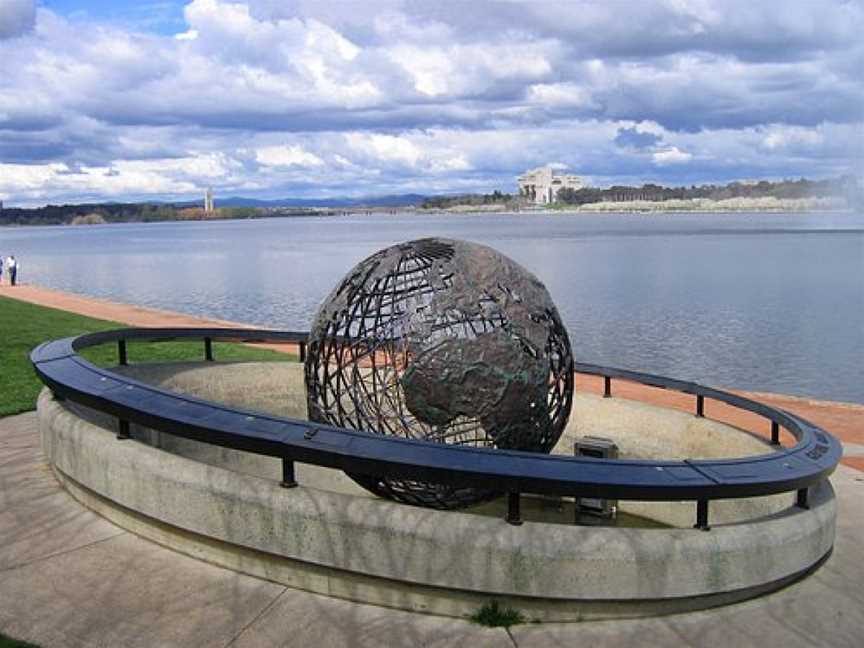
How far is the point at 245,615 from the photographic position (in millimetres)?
4328

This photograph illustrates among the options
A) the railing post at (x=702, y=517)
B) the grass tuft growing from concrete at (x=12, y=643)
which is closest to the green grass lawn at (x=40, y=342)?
the grass tuft growing from concrete at (x=12, y=643)

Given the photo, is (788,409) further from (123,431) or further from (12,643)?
(12,643)

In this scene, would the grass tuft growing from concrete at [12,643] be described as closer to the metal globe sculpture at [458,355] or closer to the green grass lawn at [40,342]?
the metal globe sculpture at [458,355]

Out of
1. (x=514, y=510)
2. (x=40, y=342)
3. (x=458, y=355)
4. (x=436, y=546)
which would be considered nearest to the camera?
(x=436, y=546)

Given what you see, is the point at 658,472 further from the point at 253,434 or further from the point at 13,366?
the point at 13,366


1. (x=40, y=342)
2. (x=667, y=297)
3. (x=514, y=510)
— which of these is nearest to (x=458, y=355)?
(x=514, y=510)

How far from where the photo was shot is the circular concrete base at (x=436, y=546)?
429 cm

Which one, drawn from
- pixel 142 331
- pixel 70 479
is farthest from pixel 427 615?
pixel 142 331

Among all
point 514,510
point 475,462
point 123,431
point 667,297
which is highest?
point 475,462

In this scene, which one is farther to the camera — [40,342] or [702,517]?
[40,342]

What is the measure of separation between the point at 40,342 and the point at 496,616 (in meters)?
11.4

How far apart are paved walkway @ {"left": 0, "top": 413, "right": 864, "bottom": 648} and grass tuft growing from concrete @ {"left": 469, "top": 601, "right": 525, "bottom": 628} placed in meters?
0.05

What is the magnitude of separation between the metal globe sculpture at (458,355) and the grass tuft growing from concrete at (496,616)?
1.15m

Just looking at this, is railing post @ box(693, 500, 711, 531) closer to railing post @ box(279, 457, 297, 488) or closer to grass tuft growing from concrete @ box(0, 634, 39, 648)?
railing post @ box(279, 457, 297, 488)
